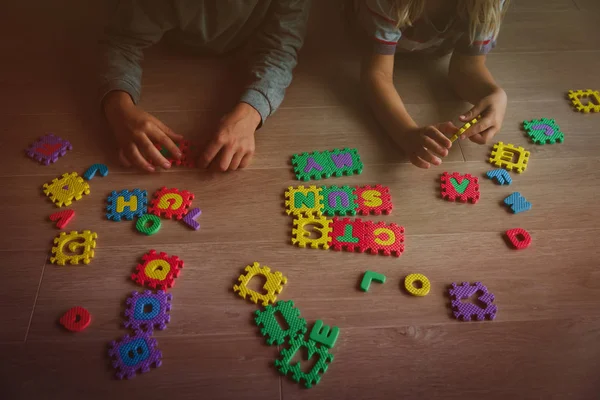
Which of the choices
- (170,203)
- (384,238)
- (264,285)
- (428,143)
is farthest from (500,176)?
(170,203)

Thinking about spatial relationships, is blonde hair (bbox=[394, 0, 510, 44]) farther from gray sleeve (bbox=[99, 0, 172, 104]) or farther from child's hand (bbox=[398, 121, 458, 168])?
gray sleeve (bbox=[99, 0, 172, 104])

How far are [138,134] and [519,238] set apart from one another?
0.77 metres

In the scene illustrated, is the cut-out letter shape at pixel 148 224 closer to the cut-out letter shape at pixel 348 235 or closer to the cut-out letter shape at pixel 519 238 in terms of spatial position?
the cut-out letter shape at pixel 348 235

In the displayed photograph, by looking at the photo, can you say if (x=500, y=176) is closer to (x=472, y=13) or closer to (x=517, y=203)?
(x=517, y=203)

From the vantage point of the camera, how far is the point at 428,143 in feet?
3.15

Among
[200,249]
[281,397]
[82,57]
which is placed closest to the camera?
[281,397]

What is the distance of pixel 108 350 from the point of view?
0.79 metres

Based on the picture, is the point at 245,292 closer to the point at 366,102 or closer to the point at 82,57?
the point at 366,102

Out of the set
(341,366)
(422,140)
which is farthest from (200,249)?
(422,140)

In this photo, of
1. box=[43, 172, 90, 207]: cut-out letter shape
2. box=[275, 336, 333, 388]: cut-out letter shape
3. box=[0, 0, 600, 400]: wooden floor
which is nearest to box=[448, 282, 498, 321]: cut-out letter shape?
box=[0, 0, 600, 400]: wooden floor

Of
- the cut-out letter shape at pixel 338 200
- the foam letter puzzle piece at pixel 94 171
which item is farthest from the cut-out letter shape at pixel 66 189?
the cut-out letter shape at pixel 338 200

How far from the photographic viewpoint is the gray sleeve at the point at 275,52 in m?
1.06

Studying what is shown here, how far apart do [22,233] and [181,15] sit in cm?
55

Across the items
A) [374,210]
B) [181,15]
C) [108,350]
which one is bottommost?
[108,350]
